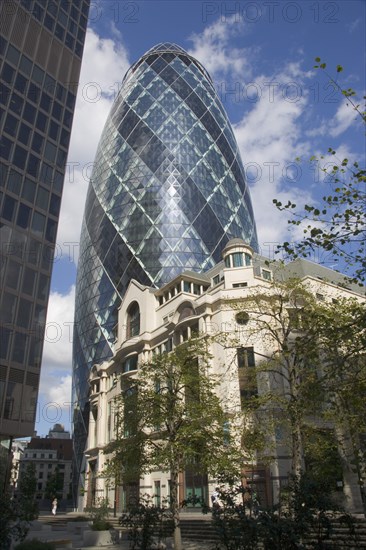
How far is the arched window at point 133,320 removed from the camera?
52.5 m

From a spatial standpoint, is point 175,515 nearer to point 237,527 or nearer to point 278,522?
point 237,527

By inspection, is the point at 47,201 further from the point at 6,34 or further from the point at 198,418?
the point at 198,418

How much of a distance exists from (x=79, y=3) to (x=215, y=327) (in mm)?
40653

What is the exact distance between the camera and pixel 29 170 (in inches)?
1543

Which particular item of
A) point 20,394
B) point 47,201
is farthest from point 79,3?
point 20,394

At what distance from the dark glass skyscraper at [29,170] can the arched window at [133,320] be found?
1671cm

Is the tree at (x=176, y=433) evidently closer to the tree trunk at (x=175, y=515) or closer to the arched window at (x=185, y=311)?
the tree trunk at (x=175, y=515)

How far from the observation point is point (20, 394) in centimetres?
3247

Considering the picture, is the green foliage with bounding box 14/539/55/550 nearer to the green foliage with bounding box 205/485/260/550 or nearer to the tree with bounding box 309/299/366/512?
the green foliage with bounding box 205/485/260/550

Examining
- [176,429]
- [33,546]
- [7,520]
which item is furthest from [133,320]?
[7,520]

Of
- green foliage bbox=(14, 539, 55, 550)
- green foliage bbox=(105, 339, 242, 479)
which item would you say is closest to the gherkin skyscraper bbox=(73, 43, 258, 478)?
green foliage bbox=(105, 339, 242, 479)

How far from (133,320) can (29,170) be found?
21675 millimetres

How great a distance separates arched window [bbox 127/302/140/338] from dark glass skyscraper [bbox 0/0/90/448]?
16.7m

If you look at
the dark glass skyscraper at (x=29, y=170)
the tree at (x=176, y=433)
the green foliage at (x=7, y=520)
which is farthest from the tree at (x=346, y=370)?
the dark glass skyscraper at (x=29, y=170)
